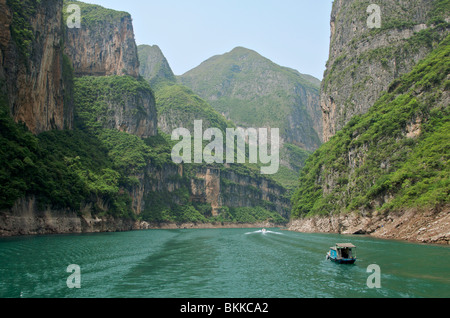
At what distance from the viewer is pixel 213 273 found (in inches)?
1214

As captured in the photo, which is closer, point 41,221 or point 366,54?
point 41,221

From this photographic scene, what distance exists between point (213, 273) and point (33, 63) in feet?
195

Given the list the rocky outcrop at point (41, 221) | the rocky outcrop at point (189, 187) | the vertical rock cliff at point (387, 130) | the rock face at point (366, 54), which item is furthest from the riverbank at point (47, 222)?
the rock face at point (366, 54)

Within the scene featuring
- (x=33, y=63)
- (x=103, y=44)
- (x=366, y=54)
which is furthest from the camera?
(x=103, y=44)

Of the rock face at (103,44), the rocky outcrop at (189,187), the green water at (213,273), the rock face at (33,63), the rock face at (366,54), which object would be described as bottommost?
the green water at (213,273)

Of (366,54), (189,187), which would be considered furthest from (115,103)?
(366,54)

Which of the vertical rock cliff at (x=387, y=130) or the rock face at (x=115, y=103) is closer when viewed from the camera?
the vertical rock cliff at (x=387, y=130)

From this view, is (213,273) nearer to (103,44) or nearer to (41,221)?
(41,221)

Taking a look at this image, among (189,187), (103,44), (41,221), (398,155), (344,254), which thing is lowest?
(344,254)

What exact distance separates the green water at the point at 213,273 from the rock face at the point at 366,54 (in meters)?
71.0

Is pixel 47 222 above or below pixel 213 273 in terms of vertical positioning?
above

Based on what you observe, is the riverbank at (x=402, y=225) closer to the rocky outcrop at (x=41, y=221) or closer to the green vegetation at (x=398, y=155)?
the green vegetation at (x=398, y=155)

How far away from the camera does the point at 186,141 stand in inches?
7785

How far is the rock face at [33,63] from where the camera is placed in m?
60.7
